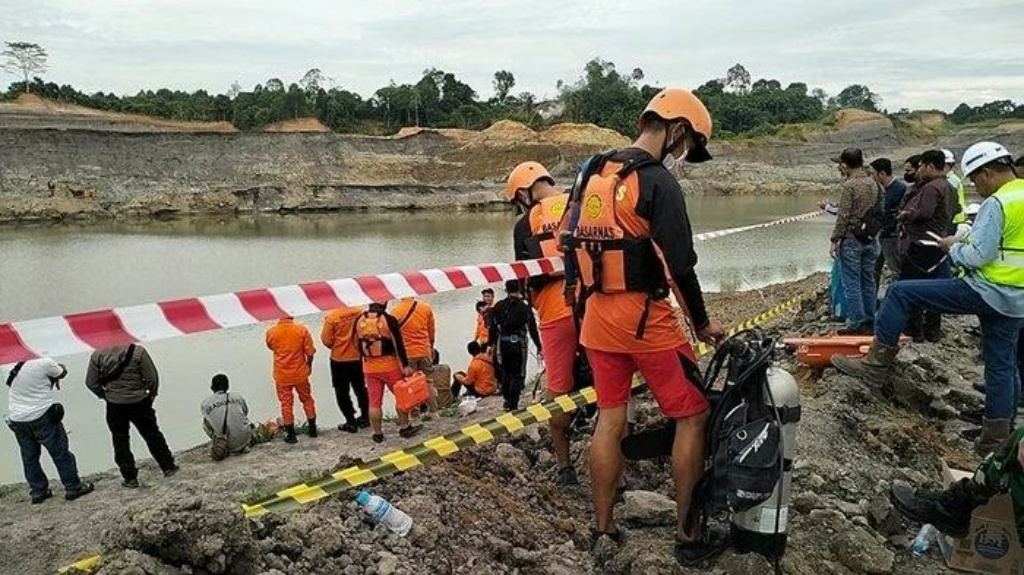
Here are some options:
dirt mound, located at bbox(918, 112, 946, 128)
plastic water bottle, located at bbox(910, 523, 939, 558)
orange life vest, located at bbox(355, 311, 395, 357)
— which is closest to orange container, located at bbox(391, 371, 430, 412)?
orange life vest, located at bbox(355, 311, 395, 357)

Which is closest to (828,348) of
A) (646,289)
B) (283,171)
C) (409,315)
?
(646,289)

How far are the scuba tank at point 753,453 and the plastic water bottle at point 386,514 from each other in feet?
4.39

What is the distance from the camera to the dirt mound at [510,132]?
2923 inches

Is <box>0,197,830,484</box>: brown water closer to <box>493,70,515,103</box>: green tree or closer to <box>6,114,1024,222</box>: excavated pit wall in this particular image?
<box>6,114,1024,222</box>: excavated pit wall

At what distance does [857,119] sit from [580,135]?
40.6 m

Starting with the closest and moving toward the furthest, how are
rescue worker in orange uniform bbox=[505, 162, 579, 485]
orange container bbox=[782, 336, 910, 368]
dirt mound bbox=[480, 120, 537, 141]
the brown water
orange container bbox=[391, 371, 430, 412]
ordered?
rescue worker in orange uniform bbox=[505, 162, 579, 485] → orange container bbox=[782, 336, 910, 368] → orange container bbox=[391, 371, 430, 412] → the brown water → dirt mound bbox=[480, 120, 537, 141]

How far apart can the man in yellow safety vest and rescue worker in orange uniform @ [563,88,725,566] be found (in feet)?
6.26

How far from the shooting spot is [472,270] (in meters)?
5.22

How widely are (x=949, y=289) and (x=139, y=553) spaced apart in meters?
4.37

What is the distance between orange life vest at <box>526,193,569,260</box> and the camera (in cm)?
467

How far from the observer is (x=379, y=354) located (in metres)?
7.05

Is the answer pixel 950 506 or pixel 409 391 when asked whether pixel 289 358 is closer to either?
pixel 409 391

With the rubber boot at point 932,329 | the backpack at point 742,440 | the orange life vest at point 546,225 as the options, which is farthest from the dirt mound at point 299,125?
the backpack at point 742,440

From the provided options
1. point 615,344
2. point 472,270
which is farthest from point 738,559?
point 472,270
